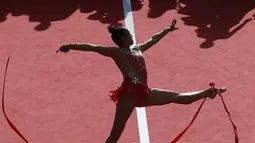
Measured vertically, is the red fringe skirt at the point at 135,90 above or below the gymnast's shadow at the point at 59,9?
above

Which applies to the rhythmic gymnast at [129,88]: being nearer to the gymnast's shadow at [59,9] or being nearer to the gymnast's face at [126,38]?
the gymnast's face at [126,38]

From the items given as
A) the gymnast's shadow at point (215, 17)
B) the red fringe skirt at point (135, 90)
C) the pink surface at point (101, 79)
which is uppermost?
the red fringe skirt at point (135, 90)

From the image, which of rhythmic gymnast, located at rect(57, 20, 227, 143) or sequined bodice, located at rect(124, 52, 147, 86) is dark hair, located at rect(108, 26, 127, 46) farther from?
sequined bodice, located at rect(124, 52, 147, 86)

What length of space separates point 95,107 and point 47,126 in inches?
32.5

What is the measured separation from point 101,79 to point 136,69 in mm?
2942

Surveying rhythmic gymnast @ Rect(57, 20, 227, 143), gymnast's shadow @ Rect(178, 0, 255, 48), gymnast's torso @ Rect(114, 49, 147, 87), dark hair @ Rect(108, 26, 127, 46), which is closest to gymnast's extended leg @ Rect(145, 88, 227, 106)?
rhythmic gymnast @ Rect(57, 20, 227, 143)

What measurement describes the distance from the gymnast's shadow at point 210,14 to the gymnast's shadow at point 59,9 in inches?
21.3

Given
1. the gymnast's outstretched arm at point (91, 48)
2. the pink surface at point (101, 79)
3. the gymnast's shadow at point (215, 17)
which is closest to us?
the gymnast's outstretched arm at point (91, 48)

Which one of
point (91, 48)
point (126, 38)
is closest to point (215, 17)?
point (126, 38)

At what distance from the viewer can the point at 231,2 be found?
12602 millimetres

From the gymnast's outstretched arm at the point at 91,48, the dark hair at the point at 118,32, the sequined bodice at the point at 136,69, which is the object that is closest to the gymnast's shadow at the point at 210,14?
the sequined bodice at the point at 136,69

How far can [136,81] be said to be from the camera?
7.62 metres

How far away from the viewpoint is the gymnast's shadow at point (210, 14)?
11.7 meters

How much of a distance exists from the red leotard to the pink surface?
1.58m
